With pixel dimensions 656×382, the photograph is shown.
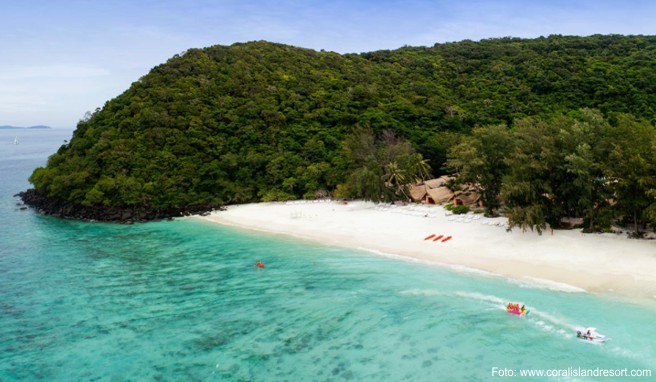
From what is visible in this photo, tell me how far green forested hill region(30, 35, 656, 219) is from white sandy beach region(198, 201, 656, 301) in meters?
7.68

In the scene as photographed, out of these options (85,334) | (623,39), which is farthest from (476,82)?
(85,334)

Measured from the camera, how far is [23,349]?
61.9ft

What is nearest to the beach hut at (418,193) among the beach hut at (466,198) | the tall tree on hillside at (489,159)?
the beach hut at (466,198)

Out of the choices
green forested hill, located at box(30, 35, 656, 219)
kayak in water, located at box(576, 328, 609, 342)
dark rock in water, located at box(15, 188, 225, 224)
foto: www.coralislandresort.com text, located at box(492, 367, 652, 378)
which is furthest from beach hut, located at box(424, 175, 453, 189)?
foto: www.coralislandresort.com text, located at box(492, 367, 652, 378)

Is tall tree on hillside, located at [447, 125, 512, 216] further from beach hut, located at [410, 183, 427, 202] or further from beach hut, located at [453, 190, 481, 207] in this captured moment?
beach hut, located at [410, 183, 427, 202]

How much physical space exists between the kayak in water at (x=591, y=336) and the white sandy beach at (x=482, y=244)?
4.64 m

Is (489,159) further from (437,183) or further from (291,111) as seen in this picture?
(291,111)

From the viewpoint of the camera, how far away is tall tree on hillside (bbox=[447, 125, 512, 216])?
33969mm

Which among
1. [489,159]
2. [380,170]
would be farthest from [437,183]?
[489,159]

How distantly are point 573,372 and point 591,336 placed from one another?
238 centimetres

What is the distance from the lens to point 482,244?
92.9 ft

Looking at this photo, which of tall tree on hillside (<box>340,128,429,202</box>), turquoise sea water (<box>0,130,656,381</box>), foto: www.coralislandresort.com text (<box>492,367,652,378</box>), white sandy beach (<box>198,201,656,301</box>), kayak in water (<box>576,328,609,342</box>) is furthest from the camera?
tall tree on hillside (<box>340,128,429,202</box>)

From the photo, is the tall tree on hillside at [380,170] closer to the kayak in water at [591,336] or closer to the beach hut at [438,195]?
the beach hut at [438,195]

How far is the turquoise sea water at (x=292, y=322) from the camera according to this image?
16.0 meters
